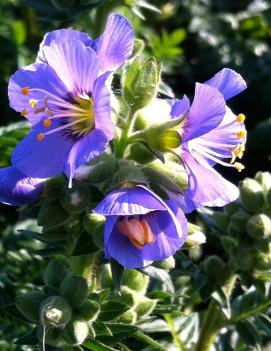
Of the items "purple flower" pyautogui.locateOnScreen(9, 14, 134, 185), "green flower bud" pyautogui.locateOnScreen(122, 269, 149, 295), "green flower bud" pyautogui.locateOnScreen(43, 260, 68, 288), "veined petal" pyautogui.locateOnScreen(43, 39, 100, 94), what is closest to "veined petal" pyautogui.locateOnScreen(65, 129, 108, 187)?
"purple flower" pyautogui.locateOnScreen(9, 14, 134, 185)

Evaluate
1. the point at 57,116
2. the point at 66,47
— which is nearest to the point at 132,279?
the point at 57,116

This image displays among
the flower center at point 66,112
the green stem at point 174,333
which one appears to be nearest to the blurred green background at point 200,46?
the green stem at point 174,333

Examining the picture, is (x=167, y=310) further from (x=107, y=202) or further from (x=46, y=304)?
(x=107, y=202)

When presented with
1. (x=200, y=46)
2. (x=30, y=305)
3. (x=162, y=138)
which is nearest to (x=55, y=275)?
(x=30, y=305)

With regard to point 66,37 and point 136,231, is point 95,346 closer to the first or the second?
point 136,231

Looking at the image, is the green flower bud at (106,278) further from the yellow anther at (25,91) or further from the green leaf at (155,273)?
the yellow anther at (25,91)
